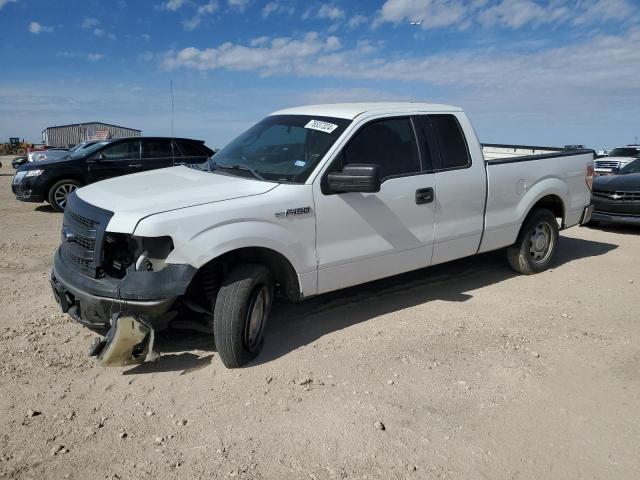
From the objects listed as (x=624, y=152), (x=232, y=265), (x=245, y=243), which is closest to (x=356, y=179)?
(x=245, y=243)

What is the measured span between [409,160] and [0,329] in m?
3.83

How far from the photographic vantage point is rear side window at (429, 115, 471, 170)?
515cm

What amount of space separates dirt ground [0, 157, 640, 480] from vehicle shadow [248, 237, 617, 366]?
25mm

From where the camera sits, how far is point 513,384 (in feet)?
12.5

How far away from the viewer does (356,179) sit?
4055 mm

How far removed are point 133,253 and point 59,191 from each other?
27.4 feet

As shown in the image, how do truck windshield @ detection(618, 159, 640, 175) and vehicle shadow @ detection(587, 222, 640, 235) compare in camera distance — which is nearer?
vehicle shadow @ detection(587, 222, 640, 235)

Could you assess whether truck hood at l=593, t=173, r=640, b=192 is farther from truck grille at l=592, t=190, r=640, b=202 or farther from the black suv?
the black suv

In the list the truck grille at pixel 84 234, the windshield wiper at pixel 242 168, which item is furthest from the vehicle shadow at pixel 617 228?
the truck grille at pixel 84 234

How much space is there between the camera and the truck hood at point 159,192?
3.60m

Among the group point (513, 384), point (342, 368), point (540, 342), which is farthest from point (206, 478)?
point (540, 342)

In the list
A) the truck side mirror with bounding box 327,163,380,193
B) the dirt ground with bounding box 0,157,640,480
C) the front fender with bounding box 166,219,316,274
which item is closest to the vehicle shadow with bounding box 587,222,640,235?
the dirt ground with bounding box 0,157,640,480

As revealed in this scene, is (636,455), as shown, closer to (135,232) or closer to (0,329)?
(135,232)

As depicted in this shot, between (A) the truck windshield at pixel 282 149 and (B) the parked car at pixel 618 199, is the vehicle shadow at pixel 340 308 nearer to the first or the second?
(A) the truck windshield at pixel 282 149
